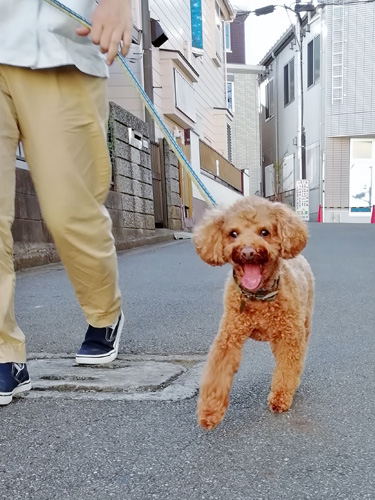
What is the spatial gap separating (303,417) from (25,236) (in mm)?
4772

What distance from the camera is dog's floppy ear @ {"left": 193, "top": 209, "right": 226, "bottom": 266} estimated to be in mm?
1925

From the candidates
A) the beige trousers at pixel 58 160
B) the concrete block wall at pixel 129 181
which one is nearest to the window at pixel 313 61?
the concrete block wall at pixel 129 181

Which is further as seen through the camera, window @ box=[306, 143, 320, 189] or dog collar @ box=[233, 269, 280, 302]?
window @ box=[306, 143, 320, 189]

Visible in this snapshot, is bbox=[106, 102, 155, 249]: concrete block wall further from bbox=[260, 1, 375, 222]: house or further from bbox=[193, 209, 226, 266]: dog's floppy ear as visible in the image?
bbox=[260, 1, 375, 222]: house

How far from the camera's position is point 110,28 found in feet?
6.14

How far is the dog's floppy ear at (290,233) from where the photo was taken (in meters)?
1.85

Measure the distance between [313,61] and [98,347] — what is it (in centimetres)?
2191

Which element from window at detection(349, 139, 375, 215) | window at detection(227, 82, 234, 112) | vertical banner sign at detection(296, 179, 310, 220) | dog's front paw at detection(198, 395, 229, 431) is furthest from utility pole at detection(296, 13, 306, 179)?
dog's front paw at detection(198, 395, 229, 431)

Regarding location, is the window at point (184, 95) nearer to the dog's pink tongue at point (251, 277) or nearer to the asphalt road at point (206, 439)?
the asphalt road at point (206, 439)

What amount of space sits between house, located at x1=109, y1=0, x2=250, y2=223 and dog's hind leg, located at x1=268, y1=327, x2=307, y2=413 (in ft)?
26.5

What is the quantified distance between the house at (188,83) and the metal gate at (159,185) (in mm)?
292

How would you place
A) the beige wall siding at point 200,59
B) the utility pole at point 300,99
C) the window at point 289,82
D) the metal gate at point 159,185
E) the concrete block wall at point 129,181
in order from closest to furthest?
1. the concrete block wall at point 129,181
2. the metal gate at point 159,185
3. the beige wall siding at point 200,59
4. the utility pole at point 300,99
5. the window at point 289,82

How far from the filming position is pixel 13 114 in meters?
2.02

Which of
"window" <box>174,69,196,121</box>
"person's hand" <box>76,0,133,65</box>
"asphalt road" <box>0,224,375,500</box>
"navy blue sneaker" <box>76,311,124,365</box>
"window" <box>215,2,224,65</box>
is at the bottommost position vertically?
"asphalt road" <box>0,224,375,500</box>
